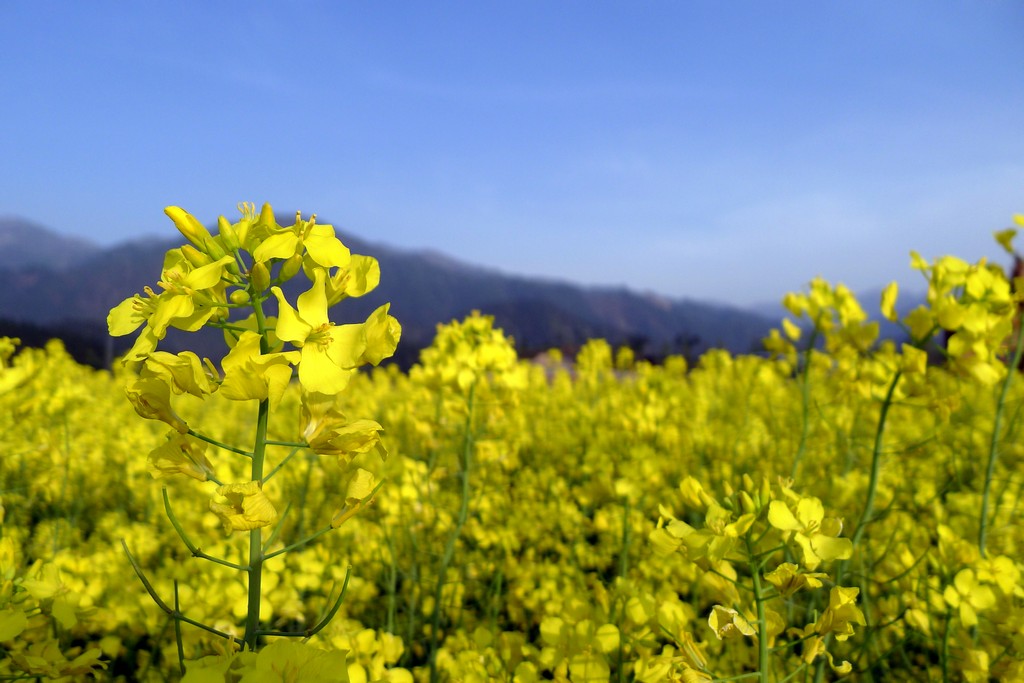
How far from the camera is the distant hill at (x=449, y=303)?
18.0 meters

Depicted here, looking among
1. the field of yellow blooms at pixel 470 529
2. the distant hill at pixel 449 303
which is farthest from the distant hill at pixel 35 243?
the field of yellow blooms at pixel 470 529

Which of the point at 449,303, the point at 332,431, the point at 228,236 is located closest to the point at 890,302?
the point at 332,431

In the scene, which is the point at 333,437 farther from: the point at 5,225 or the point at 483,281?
the point at 5,225

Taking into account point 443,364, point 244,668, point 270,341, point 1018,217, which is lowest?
point 244,668

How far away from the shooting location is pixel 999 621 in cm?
155

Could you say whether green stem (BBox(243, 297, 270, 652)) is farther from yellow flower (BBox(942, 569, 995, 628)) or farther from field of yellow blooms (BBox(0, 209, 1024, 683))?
yellow flower (BBox(942, 569, 995, 628))

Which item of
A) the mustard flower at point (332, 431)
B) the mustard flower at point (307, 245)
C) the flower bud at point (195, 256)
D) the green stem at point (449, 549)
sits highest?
the mustard flower at point (307, 245)

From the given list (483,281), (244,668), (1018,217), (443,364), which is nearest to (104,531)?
(443,364)

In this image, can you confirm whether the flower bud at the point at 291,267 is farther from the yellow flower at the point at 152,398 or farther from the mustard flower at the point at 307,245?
the yellow flower at the point at 152,398

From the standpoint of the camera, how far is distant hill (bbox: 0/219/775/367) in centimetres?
1798

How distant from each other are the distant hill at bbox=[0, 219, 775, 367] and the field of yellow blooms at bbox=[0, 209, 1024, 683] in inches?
326

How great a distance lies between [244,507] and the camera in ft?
2.48

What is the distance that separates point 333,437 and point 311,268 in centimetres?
25

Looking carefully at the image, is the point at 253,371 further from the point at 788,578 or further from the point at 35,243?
the point at 35,243
